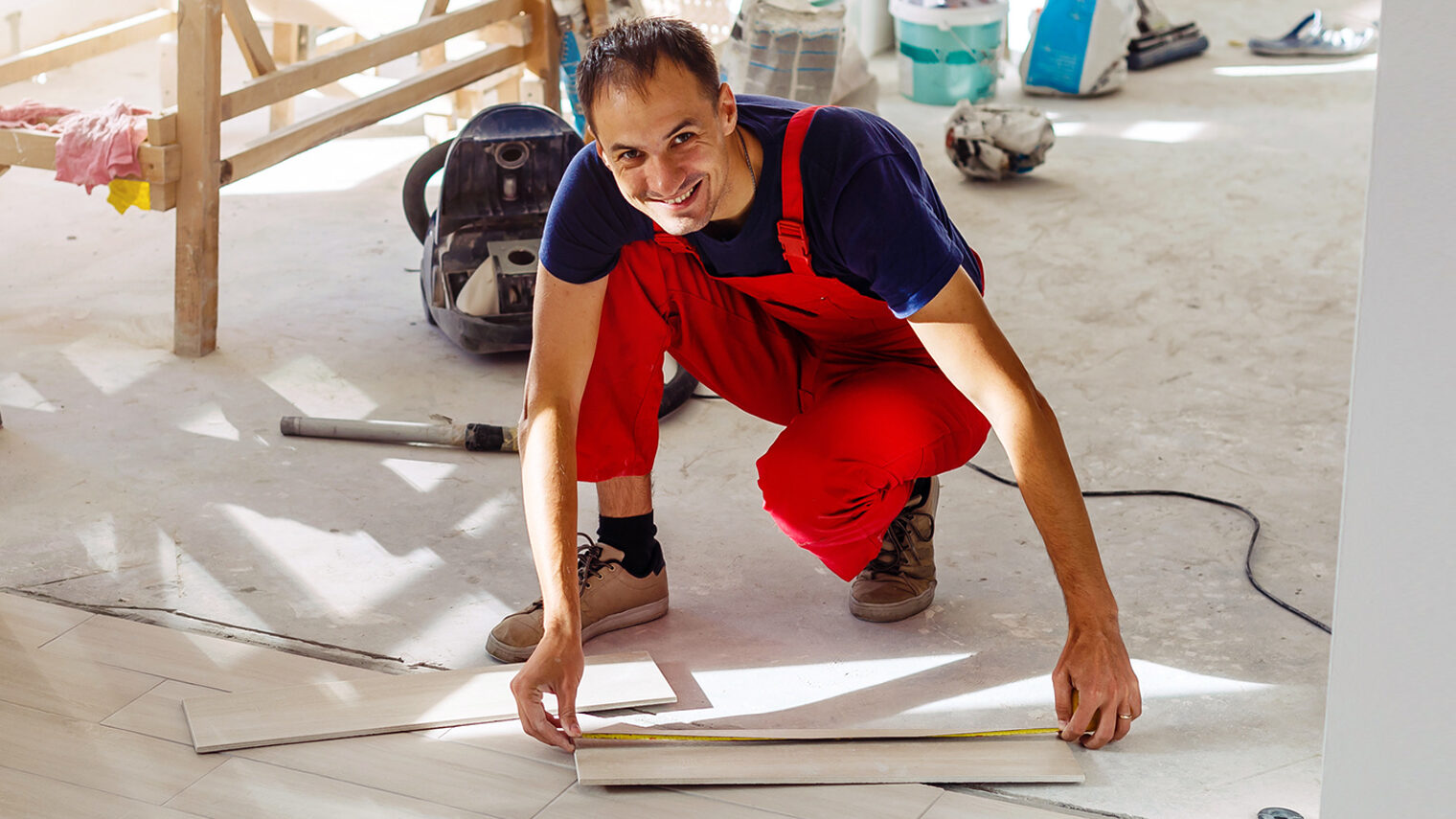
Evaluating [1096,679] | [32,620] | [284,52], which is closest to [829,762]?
[1096,679]

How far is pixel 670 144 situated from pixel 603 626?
0.86 metres

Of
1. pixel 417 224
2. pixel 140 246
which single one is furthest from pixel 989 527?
pixel 140 246

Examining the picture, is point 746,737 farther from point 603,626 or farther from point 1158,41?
point 1158,41

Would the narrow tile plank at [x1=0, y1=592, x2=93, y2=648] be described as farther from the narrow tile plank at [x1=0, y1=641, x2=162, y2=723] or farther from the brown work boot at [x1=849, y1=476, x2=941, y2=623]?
the brown work boot at [x1=849, y1=476, x2=941, y2=623]

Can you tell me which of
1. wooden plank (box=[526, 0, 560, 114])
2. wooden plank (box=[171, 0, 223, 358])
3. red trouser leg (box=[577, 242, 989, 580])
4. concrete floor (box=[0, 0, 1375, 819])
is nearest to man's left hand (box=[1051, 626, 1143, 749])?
concrete floor (box=[0, 0, 1375, 819])

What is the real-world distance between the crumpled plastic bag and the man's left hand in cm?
317

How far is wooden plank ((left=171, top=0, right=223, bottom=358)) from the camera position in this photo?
3209 millimetres

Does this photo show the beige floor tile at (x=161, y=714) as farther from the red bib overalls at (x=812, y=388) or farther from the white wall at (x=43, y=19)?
the white wall at (x=43, y=19)

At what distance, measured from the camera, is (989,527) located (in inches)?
103

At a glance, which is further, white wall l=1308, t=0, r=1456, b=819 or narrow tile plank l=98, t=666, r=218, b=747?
narrow tile plank l=98, t=666, r=218, b=747

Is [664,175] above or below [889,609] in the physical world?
above

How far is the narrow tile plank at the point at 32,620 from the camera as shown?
2.17m

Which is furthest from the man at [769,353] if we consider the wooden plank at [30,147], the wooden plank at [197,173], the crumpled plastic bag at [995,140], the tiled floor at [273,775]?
the crumpled plastic bag at [995,140]

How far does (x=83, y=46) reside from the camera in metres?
4.04
